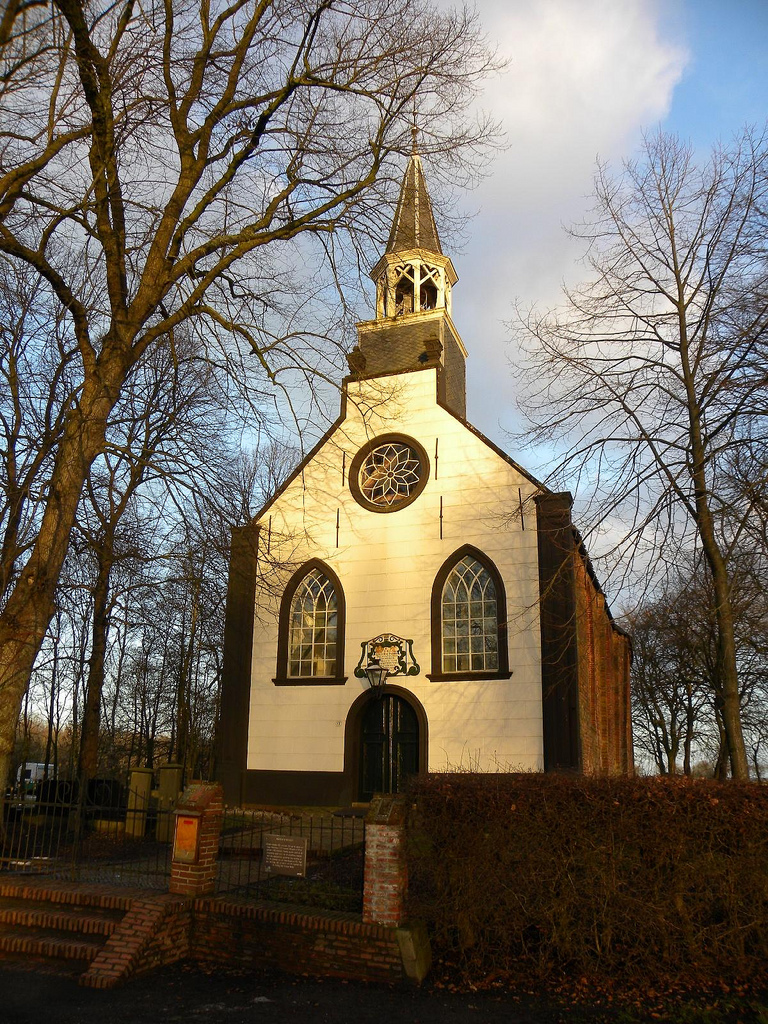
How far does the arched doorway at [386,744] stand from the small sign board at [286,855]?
763cm

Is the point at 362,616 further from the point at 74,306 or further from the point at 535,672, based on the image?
the point at 74,306

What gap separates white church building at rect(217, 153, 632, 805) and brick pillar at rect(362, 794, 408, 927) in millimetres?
7287

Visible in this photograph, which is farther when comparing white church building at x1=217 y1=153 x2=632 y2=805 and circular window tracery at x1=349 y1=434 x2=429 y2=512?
circular window tracery at x1=349 y1=434 x2=429 y2=512

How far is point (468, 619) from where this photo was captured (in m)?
15.9

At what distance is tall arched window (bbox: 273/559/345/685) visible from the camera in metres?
16.9

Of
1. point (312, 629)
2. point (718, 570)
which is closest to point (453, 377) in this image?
point (312, 629)

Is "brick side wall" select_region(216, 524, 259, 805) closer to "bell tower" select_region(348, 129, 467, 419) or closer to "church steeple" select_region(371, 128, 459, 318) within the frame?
"bell tower" select_region(348, 129, 467, 419)

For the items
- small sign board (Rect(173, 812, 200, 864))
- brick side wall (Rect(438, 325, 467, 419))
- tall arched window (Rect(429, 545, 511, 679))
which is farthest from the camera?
brick side wall (Rect(438, 325, 467, 419))

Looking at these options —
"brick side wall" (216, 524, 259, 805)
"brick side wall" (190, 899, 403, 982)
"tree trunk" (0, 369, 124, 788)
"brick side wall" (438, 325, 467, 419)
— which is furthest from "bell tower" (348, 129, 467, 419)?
"brick side wall" (190, 899, 403, 982)

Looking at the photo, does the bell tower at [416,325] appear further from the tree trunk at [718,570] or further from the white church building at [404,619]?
the tree trunk at [718,570]

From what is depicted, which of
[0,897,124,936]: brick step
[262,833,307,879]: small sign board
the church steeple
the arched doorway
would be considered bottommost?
[0,897,124,936]: brick step

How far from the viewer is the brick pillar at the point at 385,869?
7074 mm

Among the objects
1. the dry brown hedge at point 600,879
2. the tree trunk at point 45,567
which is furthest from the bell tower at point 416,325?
the dry brown hedge at point 600,879

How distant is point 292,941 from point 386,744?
8825 millimetres
